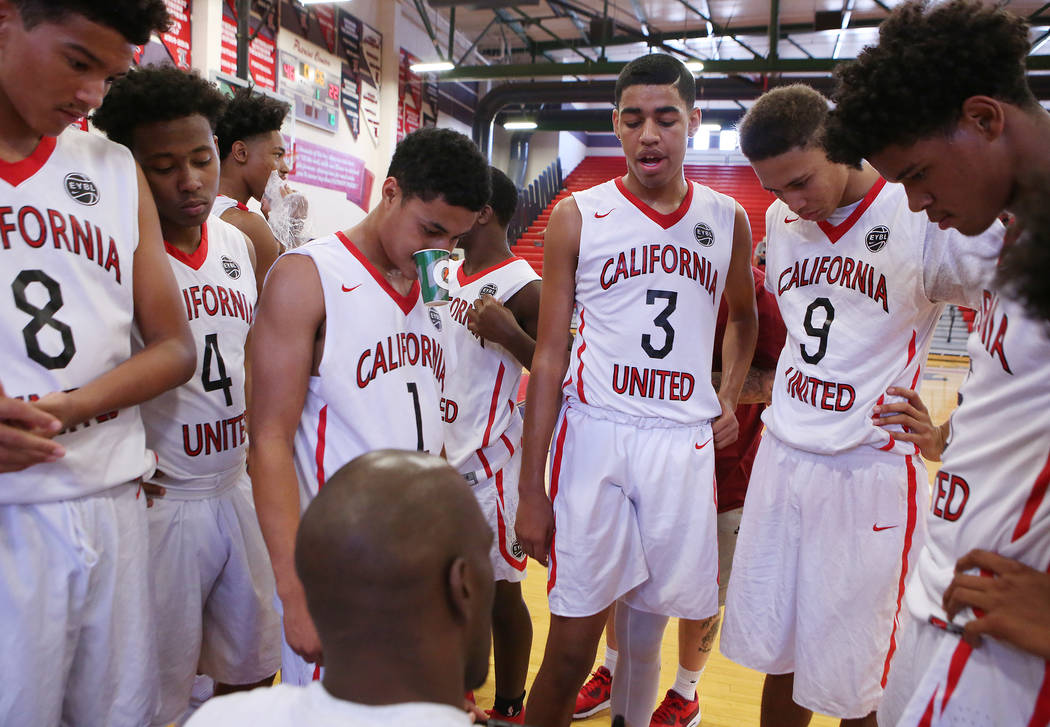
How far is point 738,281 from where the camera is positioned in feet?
7.87

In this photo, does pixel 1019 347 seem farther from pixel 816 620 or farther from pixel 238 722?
pixel 238 722

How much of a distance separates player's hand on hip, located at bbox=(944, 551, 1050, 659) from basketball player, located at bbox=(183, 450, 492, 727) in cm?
81

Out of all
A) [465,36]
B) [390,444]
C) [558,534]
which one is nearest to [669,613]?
[558,534]

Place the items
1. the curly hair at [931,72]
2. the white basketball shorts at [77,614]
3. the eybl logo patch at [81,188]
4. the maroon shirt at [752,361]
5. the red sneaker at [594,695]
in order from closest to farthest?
the curly hair at [931,72]
the white basketball shorts at [77,614]
the eybl logo patch at [81,188]
the maroon shirt at [752,361]
the red sneaker at [594,695]

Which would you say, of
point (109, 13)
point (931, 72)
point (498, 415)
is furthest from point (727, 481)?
point (109, 13)

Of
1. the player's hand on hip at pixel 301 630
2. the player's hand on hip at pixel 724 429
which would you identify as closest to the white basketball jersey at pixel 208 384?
the player's hand on hip at pixel 301 630

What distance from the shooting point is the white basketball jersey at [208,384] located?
191 cm

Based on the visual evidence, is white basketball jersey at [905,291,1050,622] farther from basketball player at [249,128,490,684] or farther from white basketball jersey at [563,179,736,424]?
basketball player at [249,128,490,684]

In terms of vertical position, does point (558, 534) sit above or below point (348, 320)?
below

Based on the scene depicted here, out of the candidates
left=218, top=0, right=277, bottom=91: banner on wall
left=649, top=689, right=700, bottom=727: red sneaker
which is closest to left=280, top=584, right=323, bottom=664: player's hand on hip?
left=649, top=689, right=700, bottom=727: red sneaker

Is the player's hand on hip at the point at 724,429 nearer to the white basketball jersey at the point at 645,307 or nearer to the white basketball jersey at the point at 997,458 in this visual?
the white basketball jersey at the point at 645,307

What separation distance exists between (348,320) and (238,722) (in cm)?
94

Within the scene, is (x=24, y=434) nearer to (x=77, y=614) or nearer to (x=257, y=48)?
(x=77, y=614)

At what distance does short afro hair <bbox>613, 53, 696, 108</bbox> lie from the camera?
7.13 feet
